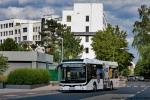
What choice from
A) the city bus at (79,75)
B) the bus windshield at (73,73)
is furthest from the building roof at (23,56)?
the bus windshield at (73,73)

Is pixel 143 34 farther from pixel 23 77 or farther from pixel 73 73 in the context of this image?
pixel 73 73

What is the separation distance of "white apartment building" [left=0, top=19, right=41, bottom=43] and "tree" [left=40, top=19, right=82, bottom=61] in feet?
98.3

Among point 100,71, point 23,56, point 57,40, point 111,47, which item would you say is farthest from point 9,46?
point 100,71

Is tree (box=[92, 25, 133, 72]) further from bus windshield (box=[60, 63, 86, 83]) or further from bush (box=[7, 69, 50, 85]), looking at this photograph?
bus windshield (box=[60, 63, 86, 83])

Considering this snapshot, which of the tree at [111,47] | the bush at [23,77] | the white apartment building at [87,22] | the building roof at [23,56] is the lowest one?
the bush at [23,77]

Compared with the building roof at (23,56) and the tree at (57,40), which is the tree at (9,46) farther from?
the building roof at (23,56)

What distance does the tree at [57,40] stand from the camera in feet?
332

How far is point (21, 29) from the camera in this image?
15312cm

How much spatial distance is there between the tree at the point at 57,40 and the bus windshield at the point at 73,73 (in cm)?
5255

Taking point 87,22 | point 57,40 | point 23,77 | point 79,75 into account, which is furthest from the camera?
point 87,22

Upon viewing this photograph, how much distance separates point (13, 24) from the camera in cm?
15712

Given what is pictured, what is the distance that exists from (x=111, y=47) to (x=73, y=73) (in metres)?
63.9

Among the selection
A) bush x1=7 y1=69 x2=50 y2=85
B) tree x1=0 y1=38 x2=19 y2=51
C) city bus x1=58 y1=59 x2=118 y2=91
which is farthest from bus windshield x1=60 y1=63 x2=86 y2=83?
Result: tree x1=0 y1=38 x2=19 y2=51

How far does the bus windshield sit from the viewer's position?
41000 millimetres
